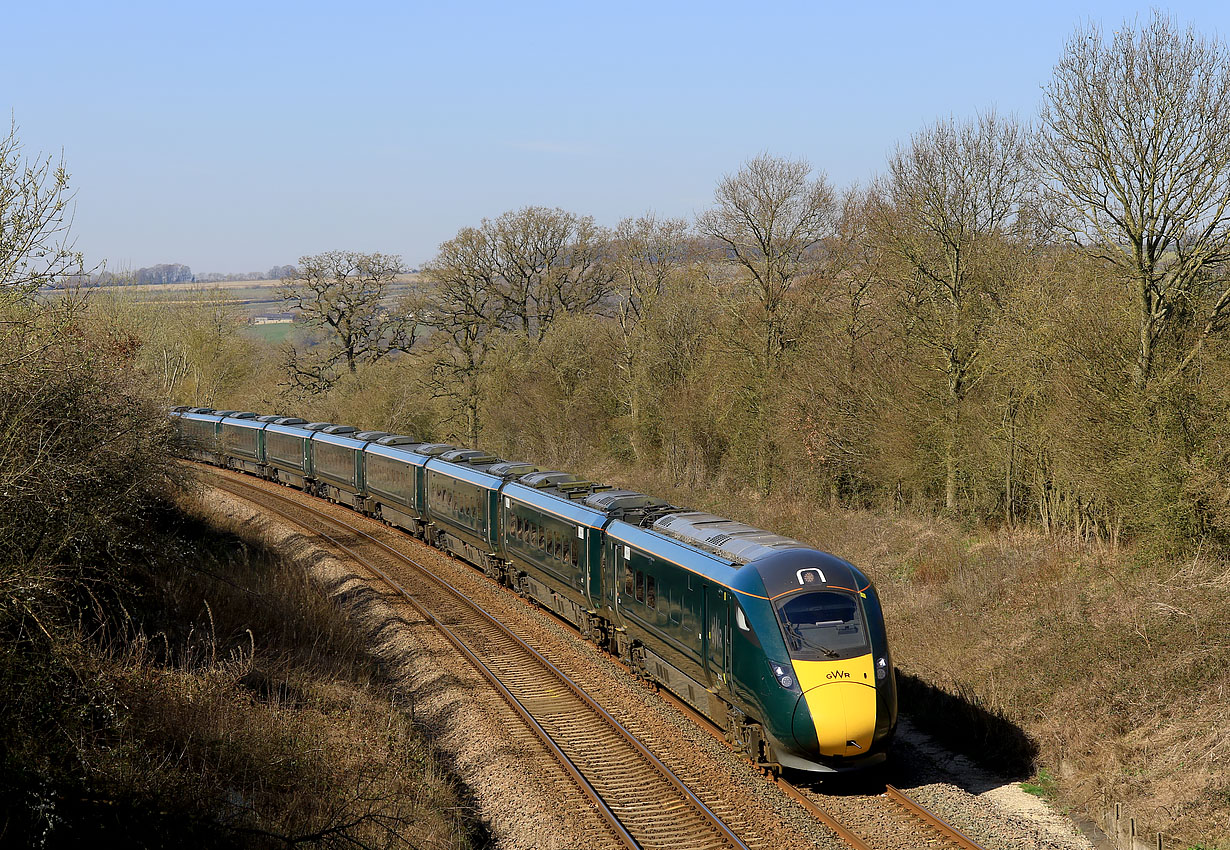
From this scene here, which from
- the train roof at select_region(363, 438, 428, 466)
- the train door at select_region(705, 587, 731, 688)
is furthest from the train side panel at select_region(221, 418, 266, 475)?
the train door at select_region(705, 587, 731, 688)

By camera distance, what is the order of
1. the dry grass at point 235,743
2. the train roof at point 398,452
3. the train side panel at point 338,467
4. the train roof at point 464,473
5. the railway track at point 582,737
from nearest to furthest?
the dry grass at point 235,743, the railway track at point 582,737, the train roof at point 464,473, the train roof at point 398,452, the train side panel at point 338,467

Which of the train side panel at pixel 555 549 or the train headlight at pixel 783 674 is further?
the train side panel at pixel 555 549

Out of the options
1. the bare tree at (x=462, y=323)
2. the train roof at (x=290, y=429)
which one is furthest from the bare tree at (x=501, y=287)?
the train roof at (x=290, y=429)

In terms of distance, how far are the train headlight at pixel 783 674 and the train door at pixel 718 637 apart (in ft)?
3.36

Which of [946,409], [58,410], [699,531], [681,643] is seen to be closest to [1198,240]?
[946,409]

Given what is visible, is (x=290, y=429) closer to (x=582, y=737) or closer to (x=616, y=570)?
(x=616, y=570)

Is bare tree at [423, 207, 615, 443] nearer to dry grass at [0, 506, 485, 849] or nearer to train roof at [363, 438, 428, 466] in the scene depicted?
train roof at [363, 438, 428, 466]

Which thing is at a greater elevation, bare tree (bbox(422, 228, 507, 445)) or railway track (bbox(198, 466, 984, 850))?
bare tree (bbox(422, 228, 507, 445))

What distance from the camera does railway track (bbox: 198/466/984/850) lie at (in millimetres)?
11273

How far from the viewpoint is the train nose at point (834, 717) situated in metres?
11.7

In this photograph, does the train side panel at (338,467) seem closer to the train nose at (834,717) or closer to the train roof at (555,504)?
the train roof at (555,504)

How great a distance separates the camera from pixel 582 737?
1452cm

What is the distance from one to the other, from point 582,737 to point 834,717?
4345mm

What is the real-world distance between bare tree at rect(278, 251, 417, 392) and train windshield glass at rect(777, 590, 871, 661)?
40131mm
